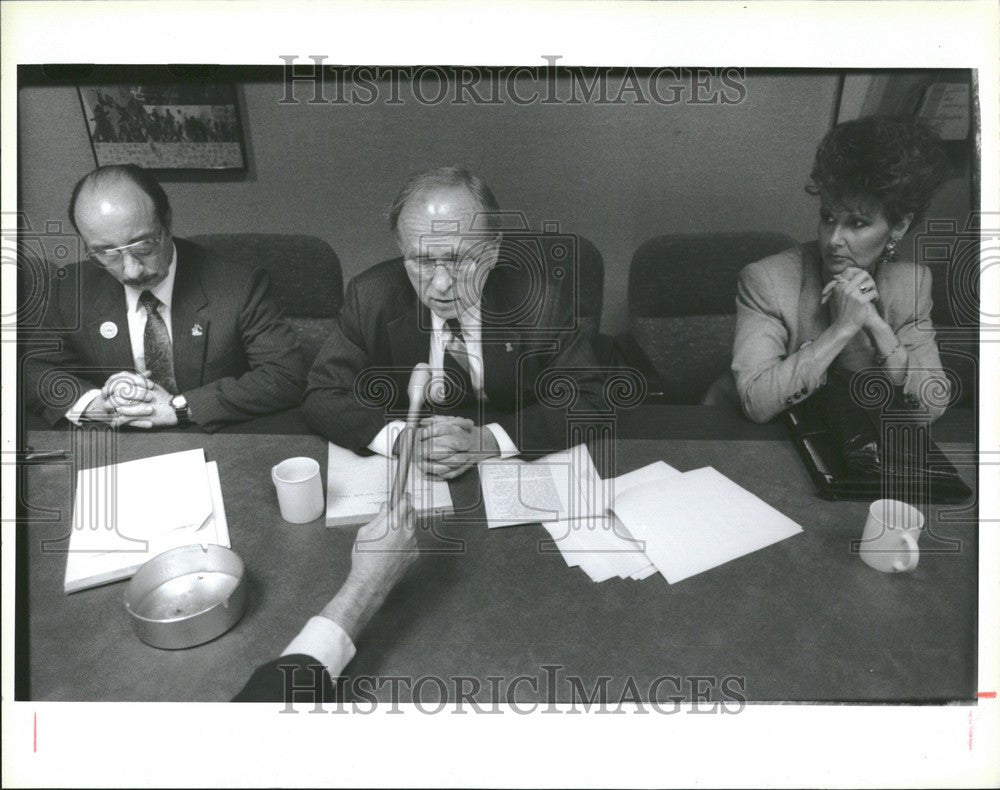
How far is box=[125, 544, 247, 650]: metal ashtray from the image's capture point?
3.80 feet

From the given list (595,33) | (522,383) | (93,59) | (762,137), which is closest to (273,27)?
(93,59)

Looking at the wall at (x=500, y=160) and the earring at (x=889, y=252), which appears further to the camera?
the earring at (x=889, y=252)

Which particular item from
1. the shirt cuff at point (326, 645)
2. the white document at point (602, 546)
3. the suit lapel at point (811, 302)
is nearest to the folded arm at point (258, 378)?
the shirt cuff at point (326, 645)

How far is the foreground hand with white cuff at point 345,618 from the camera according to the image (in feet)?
3.74

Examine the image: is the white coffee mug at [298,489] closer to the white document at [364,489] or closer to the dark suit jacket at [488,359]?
the white document at [364,489]

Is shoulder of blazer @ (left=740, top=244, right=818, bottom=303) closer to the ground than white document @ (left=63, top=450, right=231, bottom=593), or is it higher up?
higher up

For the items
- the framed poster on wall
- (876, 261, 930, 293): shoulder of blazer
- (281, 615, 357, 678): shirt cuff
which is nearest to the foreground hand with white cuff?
(281, 615, 357, 678): shirt cuff

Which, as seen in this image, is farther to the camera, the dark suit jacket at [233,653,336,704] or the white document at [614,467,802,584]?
the white document at [614,467,802,584]

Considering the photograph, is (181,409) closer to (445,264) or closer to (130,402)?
(130,402)

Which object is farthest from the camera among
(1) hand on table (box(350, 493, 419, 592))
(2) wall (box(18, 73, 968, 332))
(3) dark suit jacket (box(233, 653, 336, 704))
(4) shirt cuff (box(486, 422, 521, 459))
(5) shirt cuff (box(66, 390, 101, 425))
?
(4) shirt cuff (box(486, 422, 521, 459))

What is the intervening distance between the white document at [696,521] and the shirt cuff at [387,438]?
0.52 metres

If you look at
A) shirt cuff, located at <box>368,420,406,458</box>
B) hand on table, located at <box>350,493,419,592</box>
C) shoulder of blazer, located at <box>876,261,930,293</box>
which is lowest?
hand on table, located at <box>350,493,419,592</box>

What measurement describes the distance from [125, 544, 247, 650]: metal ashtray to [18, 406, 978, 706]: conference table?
0.11 feet

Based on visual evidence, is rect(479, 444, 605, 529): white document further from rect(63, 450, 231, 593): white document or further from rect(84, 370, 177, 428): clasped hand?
rect(84, 370, 177, 428): clasped hand
